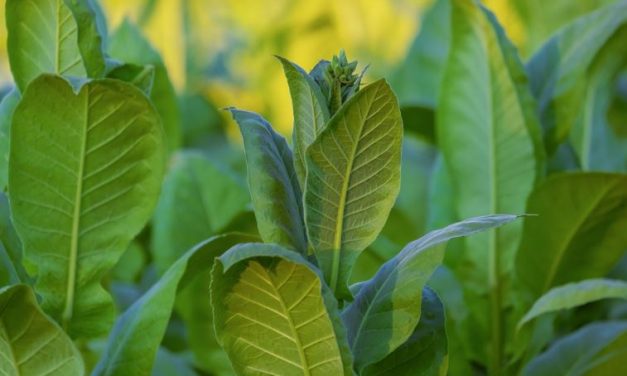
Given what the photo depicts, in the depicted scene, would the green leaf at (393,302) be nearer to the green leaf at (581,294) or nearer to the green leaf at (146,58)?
the green leaf at (581,294)

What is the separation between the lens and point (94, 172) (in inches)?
35.2

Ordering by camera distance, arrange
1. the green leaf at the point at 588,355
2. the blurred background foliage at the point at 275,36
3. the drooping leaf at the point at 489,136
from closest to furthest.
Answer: the green leaf at the point at 588,355 < the drooping leaf at the point at 489,136 < the blurred background foliage at the point at 275,36

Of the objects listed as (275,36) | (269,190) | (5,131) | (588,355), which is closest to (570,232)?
(588,355)

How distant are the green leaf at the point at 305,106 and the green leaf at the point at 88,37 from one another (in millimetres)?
210

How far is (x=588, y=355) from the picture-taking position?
1.10 m

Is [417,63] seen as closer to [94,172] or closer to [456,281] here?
[456,281]

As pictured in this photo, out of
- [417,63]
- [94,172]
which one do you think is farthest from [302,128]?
[417,63]

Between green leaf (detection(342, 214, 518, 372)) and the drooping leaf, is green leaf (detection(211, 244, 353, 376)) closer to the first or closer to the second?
green leaf (detection(342, 214, 518, 372))

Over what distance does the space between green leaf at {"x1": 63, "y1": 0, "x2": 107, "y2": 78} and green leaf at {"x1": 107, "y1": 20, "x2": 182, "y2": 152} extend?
426 mm

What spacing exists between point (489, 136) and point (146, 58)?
1.43 ft

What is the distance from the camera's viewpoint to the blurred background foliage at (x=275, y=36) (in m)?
2.19

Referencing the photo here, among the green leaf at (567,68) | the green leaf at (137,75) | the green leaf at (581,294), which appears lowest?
the green leaf at (581,294)

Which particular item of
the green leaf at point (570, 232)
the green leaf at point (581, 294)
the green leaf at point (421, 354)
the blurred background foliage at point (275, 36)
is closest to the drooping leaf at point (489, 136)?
the green leaf at point (570, 232)

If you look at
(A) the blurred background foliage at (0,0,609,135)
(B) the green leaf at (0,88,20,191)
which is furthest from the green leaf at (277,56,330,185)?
(A) the blurred background foliage at (0,0,609,135)
